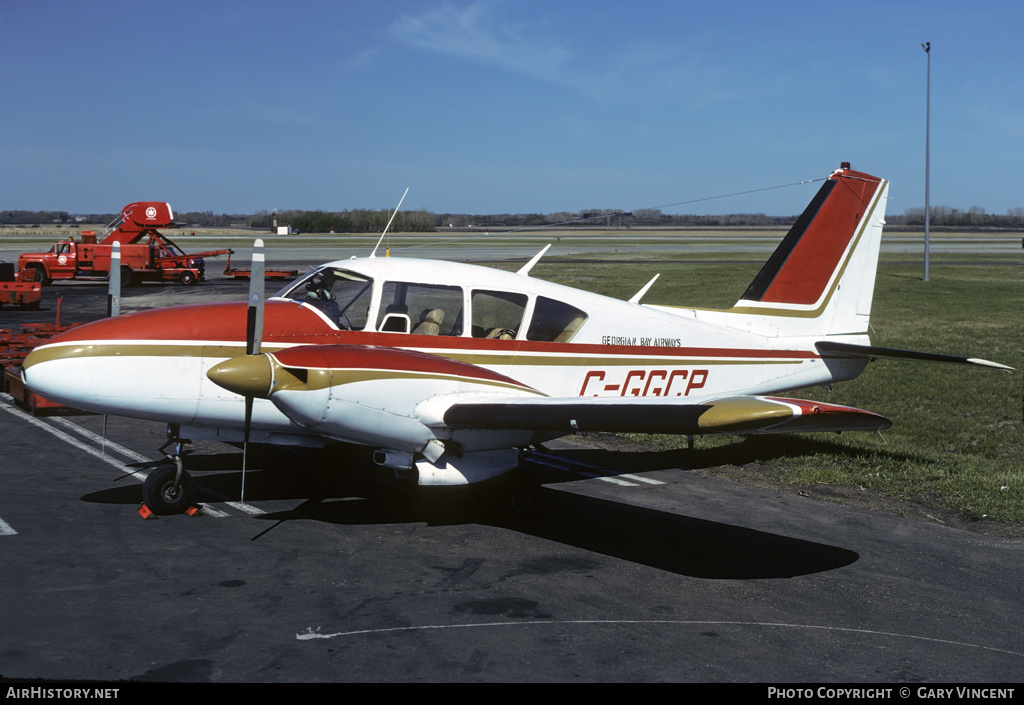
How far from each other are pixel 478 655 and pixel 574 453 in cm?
745

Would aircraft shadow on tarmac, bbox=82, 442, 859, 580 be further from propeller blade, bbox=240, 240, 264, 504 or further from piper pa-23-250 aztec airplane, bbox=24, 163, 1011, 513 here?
propeller blade, bbox=240, 240, 264, 504

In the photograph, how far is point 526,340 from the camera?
10461 millimetres

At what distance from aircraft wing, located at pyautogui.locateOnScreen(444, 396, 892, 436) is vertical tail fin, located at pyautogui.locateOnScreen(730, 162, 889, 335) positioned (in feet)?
15.4

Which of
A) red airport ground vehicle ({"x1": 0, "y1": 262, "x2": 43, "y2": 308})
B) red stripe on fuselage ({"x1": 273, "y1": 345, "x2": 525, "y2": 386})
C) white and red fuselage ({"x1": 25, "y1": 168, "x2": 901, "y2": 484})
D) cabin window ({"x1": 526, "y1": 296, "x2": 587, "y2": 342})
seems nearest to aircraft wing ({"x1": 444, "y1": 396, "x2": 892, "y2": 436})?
white and red fuselage ({"x1": 25, "y1": 168, "x2": 901, "y2": 484})

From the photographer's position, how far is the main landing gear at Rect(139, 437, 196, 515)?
31.1ft

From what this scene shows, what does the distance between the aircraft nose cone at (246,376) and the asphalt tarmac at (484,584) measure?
172cm

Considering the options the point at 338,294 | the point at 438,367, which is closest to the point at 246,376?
the point at 438,367

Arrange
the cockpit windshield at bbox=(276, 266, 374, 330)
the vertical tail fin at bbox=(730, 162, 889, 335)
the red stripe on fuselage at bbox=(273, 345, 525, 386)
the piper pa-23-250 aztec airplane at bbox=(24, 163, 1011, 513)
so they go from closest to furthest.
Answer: the piper pa-23-250 aztec airplane at bbox=(24, 163, 1011, 513) < the red stripe on fuselage at bbox=(273, 345, 525, 386) < the cockpit windshield at bbox=(276, 266, 374, 330) < the vertical tail fin at bbox=(730, 162, 889, 335)

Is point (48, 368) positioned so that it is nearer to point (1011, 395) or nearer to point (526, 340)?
point (526, 340)

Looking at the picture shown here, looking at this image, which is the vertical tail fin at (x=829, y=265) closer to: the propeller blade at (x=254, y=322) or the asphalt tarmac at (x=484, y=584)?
the asphalt tarmac at (x=484, y=584)

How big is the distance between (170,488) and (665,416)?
5.73 metres

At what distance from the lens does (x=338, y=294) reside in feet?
32.8

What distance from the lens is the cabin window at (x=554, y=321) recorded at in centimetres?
1055

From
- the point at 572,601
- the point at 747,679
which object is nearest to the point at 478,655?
the point at 572,601
